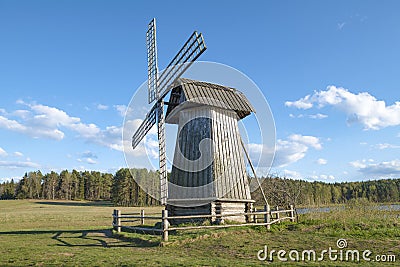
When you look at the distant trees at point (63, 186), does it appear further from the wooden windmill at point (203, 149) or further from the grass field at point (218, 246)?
the grass field at point (218, 246)

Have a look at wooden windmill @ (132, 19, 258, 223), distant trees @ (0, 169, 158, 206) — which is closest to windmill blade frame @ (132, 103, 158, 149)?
wooden windmill @ (132, 19, 258, 223)

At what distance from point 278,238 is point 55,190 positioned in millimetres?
97959

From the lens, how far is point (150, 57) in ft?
69.6

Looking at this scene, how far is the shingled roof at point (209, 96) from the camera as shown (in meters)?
17.4

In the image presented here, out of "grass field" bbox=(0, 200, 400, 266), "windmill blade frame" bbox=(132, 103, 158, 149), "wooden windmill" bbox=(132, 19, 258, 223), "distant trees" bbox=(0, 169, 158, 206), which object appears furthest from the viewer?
"distant trees" bbox=(0, 169, 158, 206)

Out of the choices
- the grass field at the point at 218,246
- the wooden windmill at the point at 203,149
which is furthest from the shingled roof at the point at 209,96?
the grass field at the point at 218,246

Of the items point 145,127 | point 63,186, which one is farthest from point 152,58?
point 63,186

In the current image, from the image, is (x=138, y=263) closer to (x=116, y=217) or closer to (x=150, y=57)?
(x=116, y=217)

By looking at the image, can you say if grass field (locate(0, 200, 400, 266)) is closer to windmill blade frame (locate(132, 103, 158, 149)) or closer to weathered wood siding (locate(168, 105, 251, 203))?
weathered wood siding (locate(168, 105, 251, 203))

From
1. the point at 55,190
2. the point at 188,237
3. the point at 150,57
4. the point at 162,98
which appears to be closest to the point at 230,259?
the point at 188,237

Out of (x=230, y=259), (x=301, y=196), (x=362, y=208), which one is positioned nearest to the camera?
(x=230, y=259)

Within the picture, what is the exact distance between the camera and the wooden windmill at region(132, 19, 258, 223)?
16.2 metres

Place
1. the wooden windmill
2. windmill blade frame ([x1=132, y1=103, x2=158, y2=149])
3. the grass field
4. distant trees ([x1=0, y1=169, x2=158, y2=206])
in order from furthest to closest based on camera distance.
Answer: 1. distant trees ([x1=0, y1=169, x2=158, y2=206])
2. windmill blade frame ([x1=132, y1=103, x2=158, y2=149])
3. the wooden windmill
4. the grass field

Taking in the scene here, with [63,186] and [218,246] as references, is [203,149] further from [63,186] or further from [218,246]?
[63,186]
